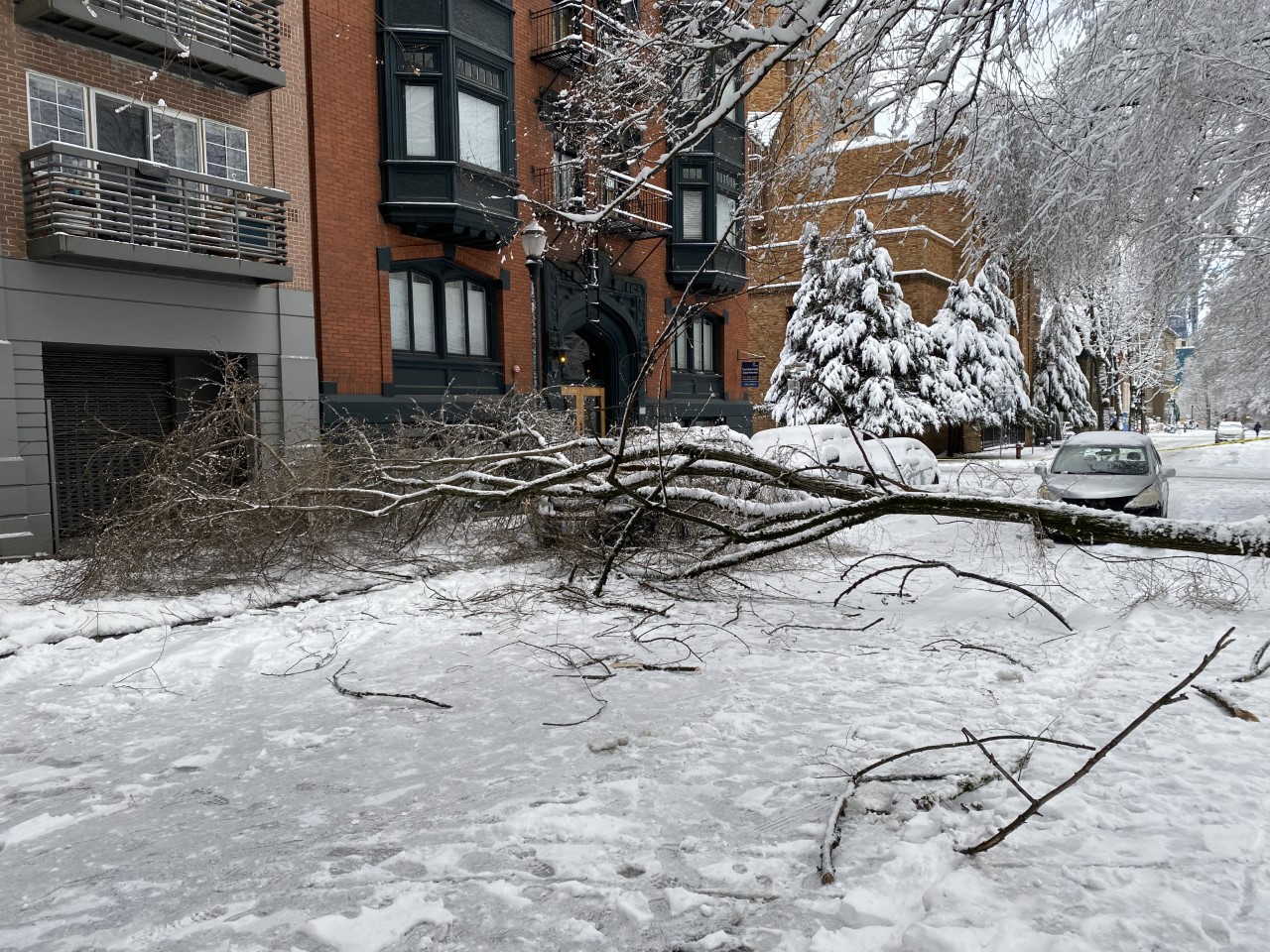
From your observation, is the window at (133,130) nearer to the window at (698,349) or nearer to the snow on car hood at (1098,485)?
the window at (698,349)

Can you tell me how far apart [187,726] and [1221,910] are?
214 inches

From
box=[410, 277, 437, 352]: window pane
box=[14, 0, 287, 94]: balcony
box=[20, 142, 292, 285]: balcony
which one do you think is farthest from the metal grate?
box=[14, 0, 287, 94]: balcony

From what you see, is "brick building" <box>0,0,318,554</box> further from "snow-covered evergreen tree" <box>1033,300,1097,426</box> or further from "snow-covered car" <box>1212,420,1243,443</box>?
"snow-covered car" <box>1212,420,1243,443</box>

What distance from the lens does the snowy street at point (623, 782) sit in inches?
127

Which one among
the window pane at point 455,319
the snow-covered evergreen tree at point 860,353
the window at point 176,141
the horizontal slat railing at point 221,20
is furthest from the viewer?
the snow-covered evergreen tree at point 860,353

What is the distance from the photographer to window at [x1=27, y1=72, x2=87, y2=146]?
12844 mm

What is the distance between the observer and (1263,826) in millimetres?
3814

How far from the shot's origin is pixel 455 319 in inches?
744

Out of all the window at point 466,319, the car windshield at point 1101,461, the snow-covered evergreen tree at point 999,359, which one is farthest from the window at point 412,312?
the snow-covered evergreen tree at point 999,359

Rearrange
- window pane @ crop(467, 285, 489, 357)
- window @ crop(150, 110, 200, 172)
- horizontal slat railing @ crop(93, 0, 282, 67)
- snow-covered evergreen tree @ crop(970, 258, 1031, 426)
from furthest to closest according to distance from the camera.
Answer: snow-covered evergreen tree @ crop(970, 258, 1031, 426), window pane @ crop(467, 285, 489, 357), window @ crop(150, 110, 200, 172), horizontal slat railing @ crop(93, 0, 282, 67)

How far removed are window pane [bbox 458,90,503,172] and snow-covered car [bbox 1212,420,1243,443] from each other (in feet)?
184

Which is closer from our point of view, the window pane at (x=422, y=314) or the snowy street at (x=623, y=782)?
the snowy street at (x=623, y=782)

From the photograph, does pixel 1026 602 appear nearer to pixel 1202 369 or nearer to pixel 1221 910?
pixel 1221 910

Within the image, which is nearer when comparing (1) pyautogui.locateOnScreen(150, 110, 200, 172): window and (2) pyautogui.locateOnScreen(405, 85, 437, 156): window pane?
(1) pyautogui.locateOnScreen(150, 110, 200, 172): window
